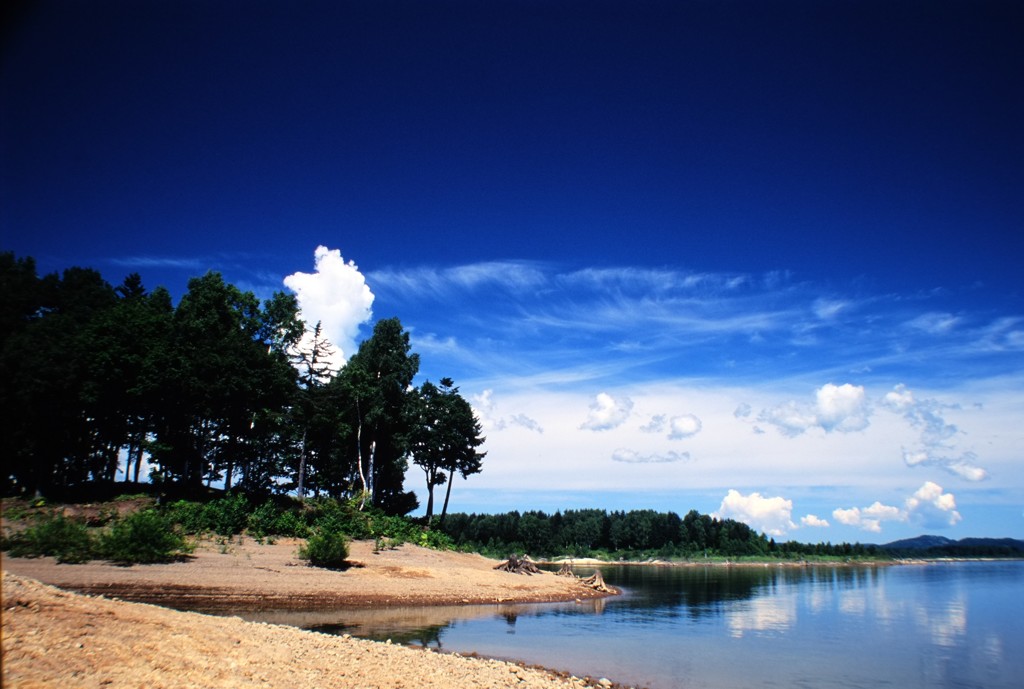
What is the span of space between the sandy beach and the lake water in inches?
117

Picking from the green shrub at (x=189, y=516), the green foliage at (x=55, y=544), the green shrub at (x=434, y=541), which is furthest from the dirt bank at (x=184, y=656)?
the green shrub at (x=434, y=541)

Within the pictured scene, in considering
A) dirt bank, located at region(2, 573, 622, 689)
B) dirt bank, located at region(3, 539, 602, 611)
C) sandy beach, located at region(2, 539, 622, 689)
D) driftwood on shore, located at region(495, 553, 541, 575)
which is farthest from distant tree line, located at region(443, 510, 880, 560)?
dirt bank, located at region(2, 573, 622, 689)

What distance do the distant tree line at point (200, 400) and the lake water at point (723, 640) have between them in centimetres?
2315

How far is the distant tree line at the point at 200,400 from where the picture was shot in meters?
38.2

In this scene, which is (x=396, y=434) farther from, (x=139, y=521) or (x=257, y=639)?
(x=257, y=639)

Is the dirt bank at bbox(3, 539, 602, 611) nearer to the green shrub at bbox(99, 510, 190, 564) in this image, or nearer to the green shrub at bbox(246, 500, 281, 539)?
the green shrub at bbox(99, 510, 190, 564)

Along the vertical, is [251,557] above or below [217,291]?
below

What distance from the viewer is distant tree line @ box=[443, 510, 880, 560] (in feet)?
461

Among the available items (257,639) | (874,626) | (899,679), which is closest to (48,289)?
(257,639)

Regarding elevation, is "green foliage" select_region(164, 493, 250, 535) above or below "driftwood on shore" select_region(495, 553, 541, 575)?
above

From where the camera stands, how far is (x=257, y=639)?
14336mm

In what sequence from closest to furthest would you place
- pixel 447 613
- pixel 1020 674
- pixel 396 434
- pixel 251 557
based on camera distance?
pixel 1020 674 → pixel 447 613 → pixel 251 557 → pixel 396 434

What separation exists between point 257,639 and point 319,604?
13368 millimetres

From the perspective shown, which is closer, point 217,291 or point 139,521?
point 139,521
